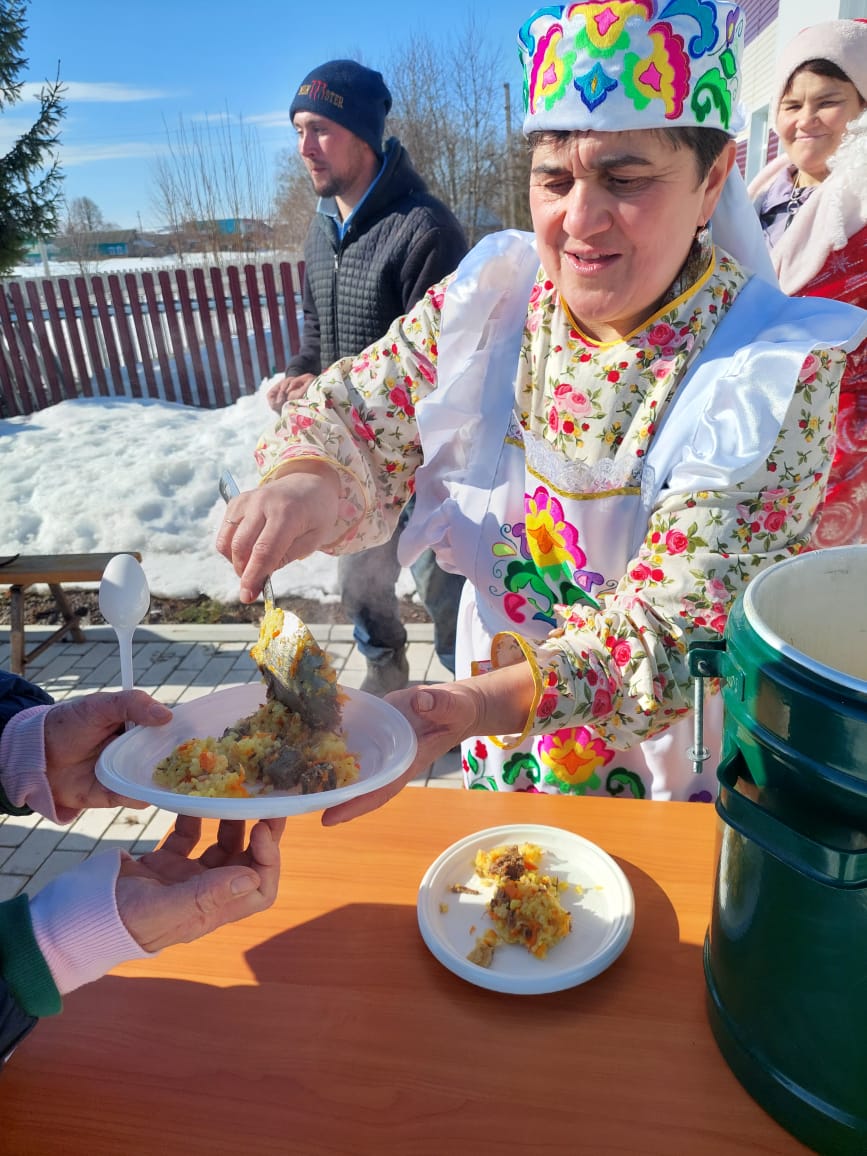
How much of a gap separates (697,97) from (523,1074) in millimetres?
1662

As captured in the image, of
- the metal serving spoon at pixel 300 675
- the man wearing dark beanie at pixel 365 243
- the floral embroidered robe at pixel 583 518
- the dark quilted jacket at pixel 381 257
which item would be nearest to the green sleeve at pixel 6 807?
the metal serving spoon at pixel 300 675

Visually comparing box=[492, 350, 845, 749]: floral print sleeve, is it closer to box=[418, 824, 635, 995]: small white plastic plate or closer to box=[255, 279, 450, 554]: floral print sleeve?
box=[418, 824, 635, 995]: small white plastic plate

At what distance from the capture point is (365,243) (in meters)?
4.19

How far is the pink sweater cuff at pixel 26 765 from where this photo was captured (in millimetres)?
1492

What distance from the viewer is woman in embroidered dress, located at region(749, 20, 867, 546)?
106 inches

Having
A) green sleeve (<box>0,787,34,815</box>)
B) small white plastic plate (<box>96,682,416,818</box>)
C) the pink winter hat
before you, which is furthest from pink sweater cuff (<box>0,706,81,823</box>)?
the pink winter hat

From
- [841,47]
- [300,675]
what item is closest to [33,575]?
[300,675]

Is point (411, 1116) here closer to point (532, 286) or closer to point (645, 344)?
point (645, 344)

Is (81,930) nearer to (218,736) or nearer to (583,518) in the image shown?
(218,736)

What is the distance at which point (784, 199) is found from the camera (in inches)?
131

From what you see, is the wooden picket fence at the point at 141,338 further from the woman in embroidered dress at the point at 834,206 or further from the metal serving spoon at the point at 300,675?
the metal serving spoon at the point at 300,675

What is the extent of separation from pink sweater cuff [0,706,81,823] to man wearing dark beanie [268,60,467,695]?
270 centimetres

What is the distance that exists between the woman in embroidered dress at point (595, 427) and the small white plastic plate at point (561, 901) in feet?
0.65

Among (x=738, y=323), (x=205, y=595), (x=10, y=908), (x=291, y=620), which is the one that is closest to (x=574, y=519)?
(x=738, y=323)
